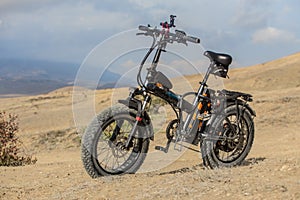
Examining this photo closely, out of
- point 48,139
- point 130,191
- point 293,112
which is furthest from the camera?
point 48,139

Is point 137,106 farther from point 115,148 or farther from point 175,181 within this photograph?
point 175,181

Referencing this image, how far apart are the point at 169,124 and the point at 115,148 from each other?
77 cm

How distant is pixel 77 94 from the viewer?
626 cm

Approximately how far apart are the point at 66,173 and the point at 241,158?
274 centimetres

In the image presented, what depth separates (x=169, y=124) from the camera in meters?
6.18

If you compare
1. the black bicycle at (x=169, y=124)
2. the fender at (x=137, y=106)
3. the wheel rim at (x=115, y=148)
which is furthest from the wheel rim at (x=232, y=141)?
the wheel rim at (x=115, y=148)

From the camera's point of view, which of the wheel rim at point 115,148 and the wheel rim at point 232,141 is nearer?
the wheel rim at point 115,148

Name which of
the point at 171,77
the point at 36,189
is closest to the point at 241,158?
the point at 171,77

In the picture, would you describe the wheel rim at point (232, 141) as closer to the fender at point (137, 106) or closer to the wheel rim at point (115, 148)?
the fender at point (137, 106)

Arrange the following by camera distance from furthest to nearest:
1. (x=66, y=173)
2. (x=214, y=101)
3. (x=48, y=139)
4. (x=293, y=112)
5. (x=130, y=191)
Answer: (x=48, y=139)
(x=293, y=112)
(x=66, y=173)
(x=214, y=101)
(x=130, y=191)

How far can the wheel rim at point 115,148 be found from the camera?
5.89 meters

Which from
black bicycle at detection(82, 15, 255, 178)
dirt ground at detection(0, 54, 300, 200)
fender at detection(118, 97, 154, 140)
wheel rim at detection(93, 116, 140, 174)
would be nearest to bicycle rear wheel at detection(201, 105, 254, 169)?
black bicycle at detection(82, 15, 255, 178)

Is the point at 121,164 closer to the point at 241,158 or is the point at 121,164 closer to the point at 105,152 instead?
the point at 105,152

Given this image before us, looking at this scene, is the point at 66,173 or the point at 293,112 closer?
the point at 66,173
